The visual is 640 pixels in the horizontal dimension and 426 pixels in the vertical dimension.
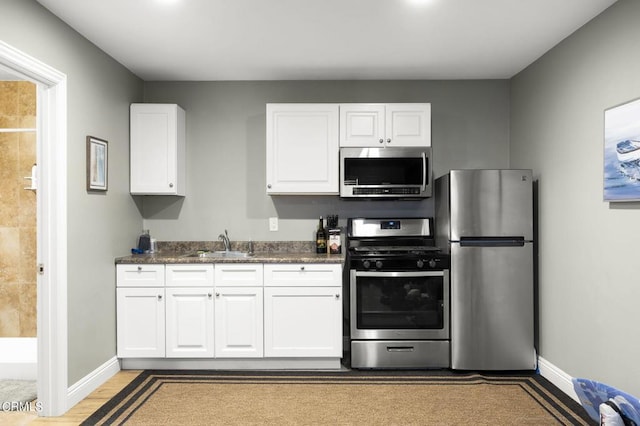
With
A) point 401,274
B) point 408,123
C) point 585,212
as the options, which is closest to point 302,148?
point 408,123

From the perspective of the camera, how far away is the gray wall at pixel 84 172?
2.50 meters

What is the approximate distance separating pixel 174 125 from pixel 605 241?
126 inches

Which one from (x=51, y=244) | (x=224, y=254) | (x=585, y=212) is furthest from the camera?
(x=224, y=254)

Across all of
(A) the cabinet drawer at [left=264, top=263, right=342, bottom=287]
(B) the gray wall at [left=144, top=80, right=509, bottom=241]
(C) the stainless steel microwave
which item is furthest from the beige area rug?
(C) the stainless steel microwave

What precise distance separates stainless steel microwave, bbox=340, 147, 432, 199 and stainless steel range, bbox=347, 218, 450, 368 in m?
0.54

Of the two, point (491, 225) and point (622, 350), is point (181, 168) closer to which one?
point (491, 225)

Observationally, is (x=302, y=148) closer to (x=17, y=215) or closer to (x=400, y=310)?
(x=400, y=310)

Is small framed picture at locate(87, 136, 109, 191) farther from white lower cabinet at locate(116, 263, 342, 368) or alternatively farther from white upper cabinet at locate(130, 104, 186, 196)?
white lower cabinet at locate(116, 263, 342, 368)

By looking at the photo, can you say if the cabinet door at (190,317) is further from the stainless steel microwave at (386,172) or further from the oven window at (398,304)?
the stainless steel microwave at (386,172)

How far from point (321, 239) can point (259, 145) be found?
1.02 metres

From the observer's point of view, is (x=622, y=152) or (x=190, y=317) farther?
(x=190, y=317)

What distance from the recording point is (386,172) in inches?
143

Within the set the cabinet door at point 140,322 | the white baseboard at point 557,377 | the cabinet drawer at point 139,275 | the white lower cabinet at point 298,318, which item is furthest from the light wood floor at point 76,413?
the white baseboard at point 557,377

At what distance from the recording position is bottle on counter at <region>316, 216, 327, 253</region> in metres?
3.77
